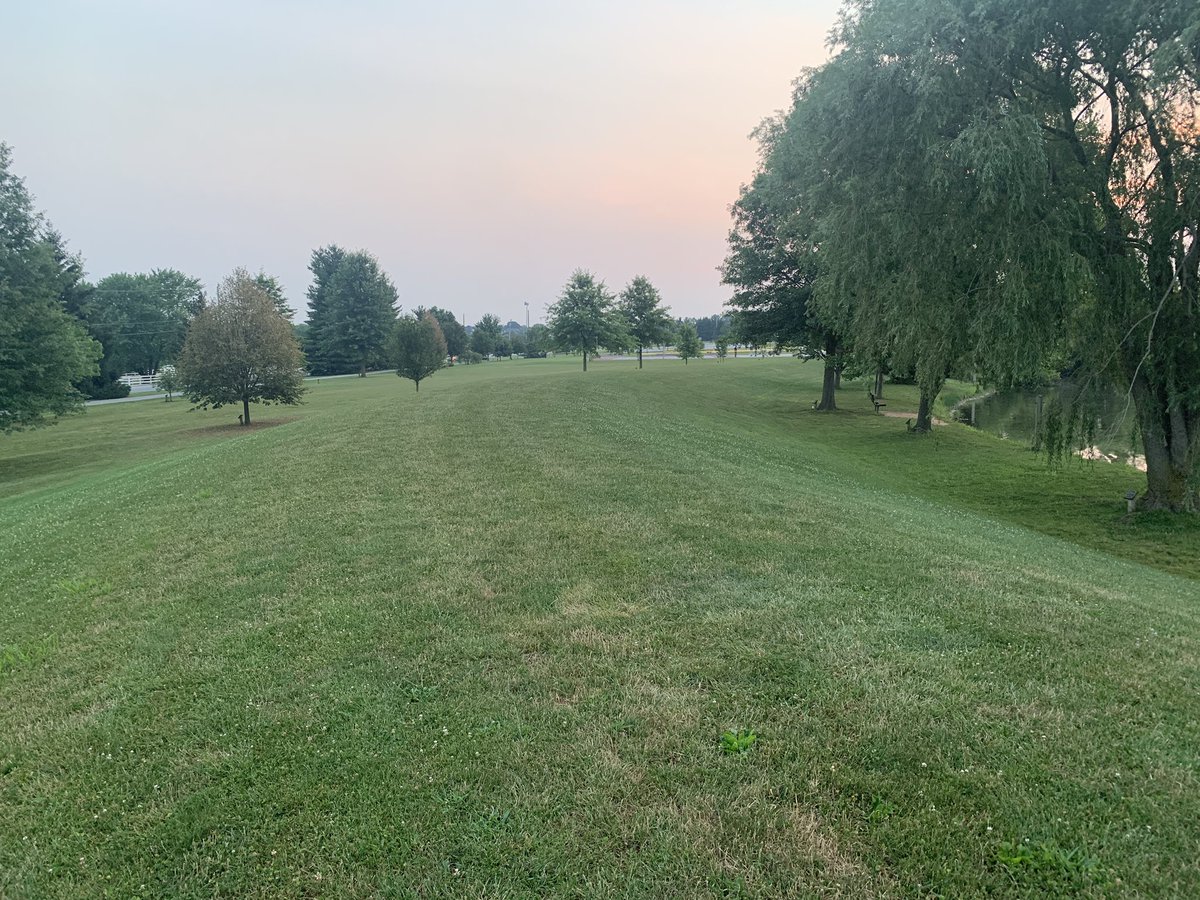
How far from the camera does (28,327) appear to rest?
2112 centimetres

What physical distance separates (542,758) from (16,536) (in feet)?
31.0

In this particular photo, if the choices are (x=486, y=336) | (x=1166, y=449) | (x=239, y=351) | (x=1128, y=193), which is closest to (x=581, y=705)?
(x=1128, y=193)

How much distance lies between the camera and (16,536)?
856 cm

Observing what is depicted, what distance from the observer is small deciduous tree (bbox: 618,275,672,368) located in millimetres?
53656

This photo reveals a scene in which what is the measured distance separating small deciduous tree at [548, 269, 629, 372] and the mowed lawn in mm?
37190

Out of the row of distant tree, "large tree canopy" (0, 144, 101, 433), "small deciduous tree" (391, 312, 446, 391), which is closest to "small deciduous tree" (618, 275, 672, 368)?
the row of distant tree

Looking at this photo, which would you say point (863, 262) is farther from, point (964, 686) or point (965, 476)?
point (964, 686)

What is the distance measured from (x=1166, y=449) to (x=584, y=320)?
1383 inches

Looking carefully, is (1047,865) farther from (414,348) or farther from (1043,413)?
(414,348)

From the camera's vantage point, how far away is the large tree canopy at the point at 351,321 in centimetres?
6894

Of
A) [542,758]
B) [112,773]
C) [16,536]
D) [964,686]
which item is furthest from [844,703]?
[16,536]

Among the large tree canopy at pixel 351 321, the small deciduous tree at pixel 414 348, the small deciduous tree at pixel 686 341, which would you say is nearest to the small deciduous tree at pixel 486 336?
the large tree canopy at pixel 351 321

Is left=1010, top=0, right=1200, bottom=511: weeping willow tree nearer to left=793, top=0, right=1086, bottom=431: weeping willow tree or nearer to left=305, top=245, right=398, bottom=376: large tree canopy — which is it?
left=793, top=0, right=1086, bottom=431: weeping willow tree

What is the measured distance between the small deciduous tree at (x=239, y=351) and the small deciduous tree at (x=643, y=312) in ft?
102
